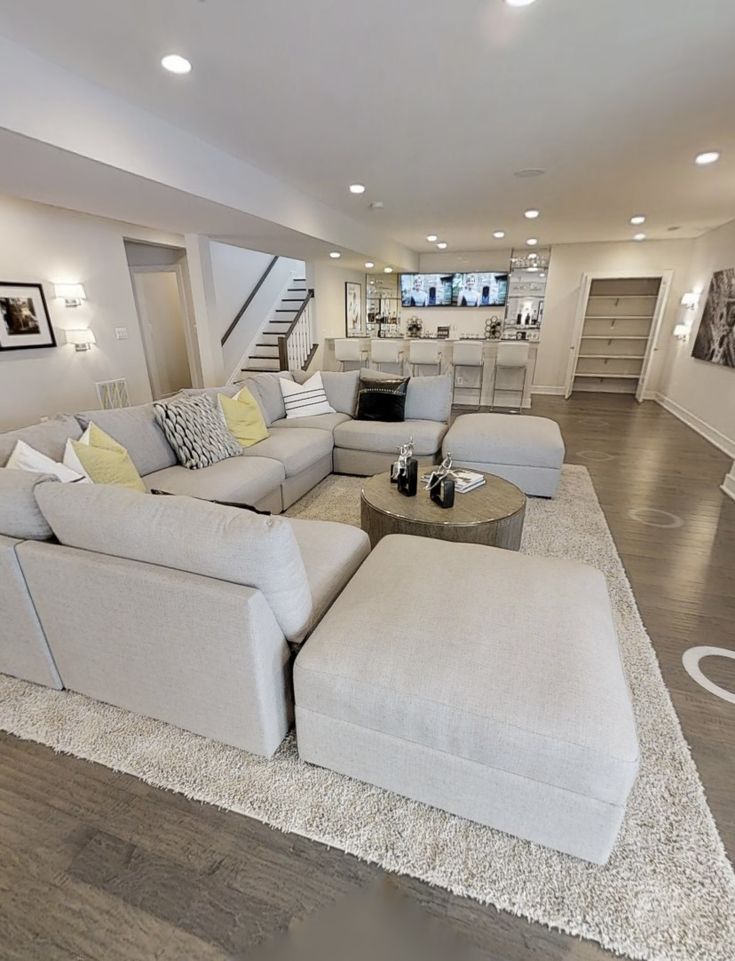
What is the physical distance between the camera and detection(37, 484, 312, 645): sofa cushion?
4.06ft

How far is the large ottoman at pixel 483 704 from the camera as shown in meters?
1.07

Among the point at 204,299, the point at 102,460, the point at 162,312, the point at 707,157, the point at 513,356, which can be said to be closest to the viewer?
the point at 102,460

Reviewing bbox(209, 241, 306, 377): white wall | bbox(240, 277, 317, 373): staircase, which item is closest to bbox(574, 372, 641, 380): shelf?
bbox(240, 277, 317, 373): staircase

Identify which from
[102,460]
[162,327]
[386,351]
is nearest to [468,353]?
[386,351]

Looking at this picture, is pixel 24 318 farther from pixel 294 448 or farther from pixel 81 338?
pixel 294 448

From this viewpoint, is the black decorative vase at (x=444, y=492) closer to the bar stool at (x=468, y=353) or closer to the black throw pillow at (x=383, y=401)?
the black throw pillow at (x=383, y=401)

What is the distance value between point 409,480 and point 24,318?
456cm

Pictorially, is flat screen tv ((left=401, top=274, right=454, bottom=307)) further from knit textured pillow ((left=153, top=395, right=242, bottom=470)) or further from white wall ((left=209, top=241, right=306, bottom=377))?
knit textured pillow ((left=153, top=395, right=242, bottom=470))

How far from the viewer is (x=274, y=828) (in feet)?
4.21

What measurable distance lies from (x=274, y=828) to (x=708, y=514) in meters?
3.64

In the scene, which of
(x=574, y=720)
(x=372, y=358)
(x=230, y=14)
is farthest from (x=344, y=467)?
(x=372, y=358)

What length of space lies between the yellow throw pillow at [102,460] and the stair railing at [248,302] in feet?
17.9

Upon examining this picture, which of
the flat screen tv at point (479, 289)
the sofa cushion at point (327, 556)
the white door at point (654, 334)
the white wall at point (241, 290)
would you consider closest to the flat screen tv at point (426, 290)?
→ the flat screen tv at point (479, 289)

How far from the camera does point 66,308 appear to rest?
4.94m
